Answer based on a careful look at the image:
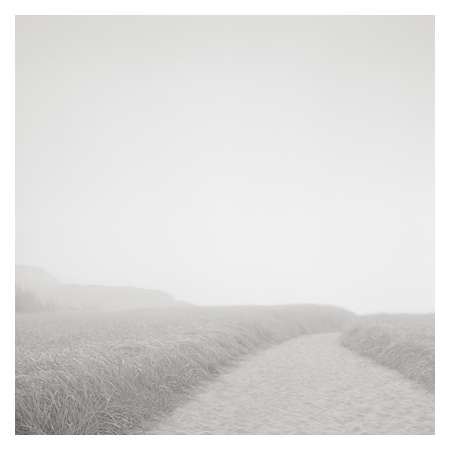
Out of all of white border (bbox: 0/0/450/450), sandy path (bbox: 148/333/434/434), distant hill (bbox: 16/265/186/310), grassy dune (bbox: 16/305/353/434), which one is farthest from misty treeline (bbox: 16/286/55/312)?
white border (bbox: 0/0/450/450)

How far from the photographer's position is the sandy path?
7465 millimetres

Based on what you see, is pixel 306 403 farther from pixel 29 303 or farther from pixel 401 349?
pixel 29 303

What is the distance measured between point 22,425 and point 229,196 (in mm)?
171556

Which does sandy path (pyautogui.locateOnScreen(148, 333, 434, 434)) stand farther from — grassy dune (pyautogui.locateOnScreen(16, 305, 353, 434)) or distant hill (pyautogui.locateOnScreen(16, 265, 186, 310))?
distant hill (pyautogui.locateOnScreen(16, 265, 186, 310))

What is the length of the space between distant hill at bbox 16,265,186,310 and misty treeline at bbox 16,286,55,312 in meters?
0.13

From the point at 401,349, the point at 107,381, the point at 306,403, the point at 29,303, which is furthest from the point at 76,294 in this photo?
the point at 306,403

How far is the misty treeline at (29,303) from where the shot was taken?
36.1 metres

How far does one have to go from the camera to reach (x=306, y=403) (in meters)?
9.12

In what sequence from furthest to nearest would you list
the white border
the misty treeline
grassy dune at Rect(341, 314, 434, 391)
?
A: 1. the misty treeline
2. grassy dune at Rect(341, 314, 434, 391)
3. the white border

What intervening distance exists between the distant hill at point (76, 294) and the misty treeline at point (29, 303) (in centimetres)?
13

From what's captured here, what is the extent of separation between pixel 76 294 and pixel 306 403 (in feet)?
142
